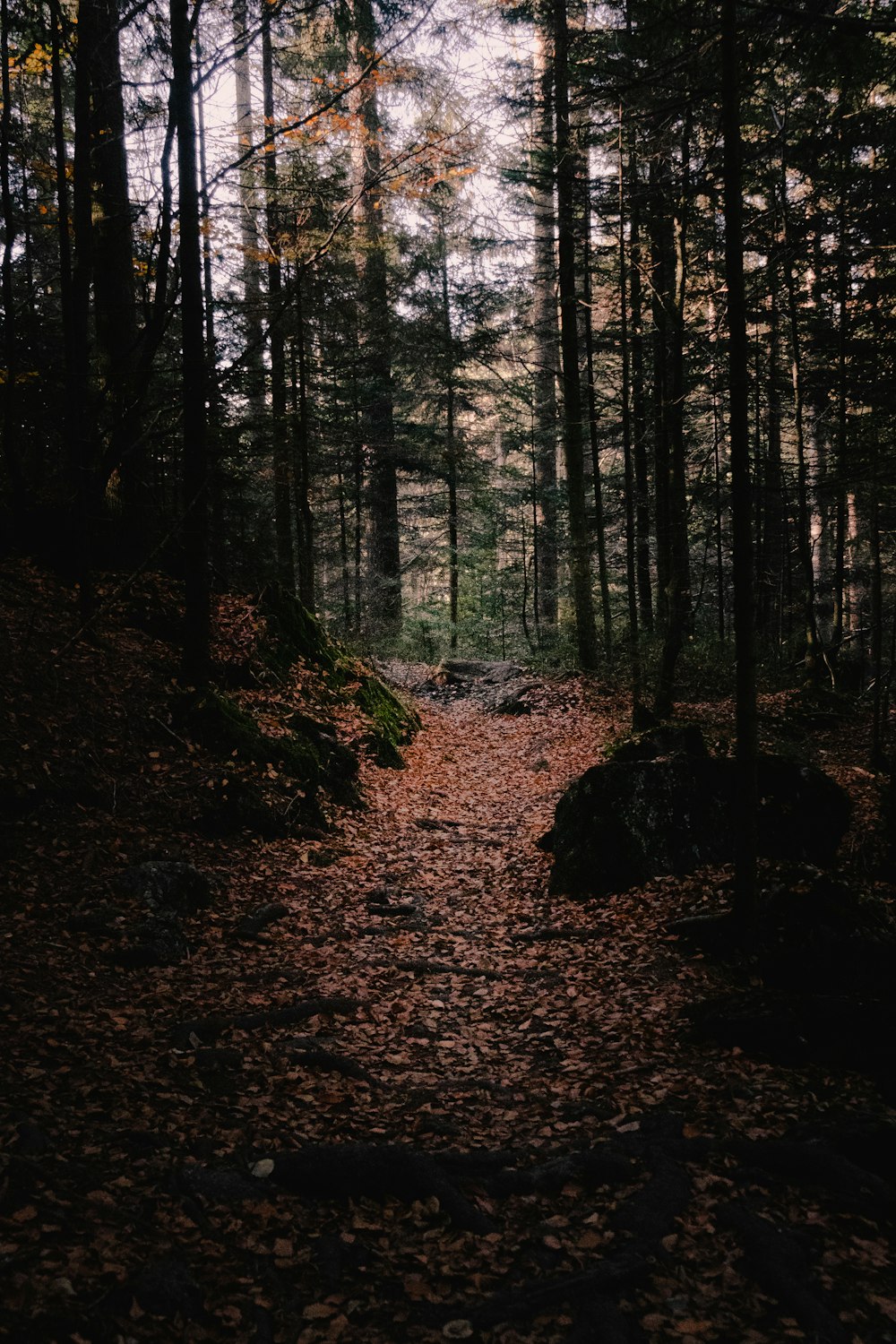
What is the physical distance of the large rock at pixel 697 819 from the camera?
7.65m

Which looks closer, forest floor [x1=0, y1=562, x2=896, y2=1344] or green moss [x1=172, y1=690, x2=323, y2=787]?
forest floor [x1=0, y1=562, x2=896, y2=1344]

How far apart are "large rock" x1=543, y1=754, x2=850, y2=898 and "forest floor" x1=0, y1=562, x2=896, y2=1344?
1.48 ft

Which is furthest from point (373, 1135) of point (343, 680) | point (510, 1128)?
point (343, 680)

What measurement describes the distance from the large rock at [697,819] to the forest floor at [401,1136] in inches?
17.8

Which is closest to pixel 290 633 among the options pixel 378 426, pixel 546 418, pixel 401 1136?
pixel 401 1136

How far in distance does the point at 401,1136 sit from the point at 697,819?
4.66 meters

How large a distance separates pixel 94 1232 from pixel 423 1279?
1.48m

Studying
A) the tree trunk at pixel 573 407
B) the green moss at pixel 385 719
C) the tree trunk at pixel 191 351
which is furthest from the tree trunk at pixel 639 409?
the green moss at pixel 385 719

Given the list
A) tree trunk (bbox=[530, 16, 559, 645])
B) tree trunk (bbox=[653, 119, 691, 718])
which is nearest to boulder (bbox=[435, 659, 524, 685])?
tree trunk (bbox=[530, 16, 559, 645])

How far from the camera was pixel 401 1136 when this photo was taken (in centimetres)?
431

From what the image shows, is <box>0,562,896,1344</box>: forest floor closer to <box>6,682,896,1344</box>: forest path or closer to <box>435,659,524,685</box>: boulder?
<box>6,682,896,1344</box>: forest path

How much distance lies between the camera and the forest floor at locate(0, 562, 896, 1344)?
121 inches

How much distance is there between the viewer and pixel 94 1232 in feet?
10.5

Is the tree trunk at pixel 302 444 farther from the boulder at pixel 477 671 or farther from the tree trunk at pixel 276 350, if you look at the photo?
the boulder at pixel 477 671
